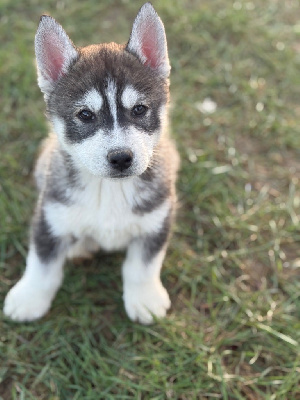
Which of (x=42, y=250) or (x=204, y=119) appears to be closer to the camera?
(x=42, y=250)

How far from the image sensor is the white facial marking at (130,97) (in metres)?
3.38

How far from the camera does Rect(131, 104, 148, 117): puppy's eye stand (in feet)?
11.4

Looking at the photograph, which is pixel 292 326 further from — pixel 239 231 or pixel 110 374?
pixel 110 374

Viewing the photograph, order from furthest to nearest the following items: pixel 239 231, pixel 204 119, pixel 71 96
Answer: pixel 204 119 < pixel 239 231 < pixel 71 96

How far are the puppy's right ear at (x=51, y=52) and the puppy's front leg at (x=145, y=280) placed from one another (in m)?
1.31

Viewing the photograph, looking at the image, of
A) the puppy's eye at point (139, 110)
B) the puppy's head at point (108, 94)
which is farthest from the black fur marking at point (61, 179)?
the puppy's eye at point (139, 110)

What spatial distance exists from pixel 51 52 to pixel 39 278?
1659 mm

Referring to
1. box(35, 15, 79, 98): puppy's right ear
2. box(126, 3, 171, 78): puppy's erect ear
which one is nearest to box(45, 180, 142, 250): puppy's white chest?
box(35, 15, 79, 98): puppy's right ear

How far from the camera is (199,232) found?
4844mm

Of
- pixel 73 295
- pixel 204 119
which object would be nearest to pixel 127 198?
pixel 73 295

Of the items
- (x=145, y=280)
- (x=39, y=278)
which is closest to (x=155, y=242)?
(x=145, y=280)

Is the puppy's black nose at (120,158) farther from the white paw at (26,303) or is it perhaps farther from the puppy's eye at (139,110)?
the white paw at (26,303)

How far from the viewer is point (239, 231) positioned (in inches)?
192

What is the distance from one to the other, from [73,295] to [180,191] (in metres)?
1.49
